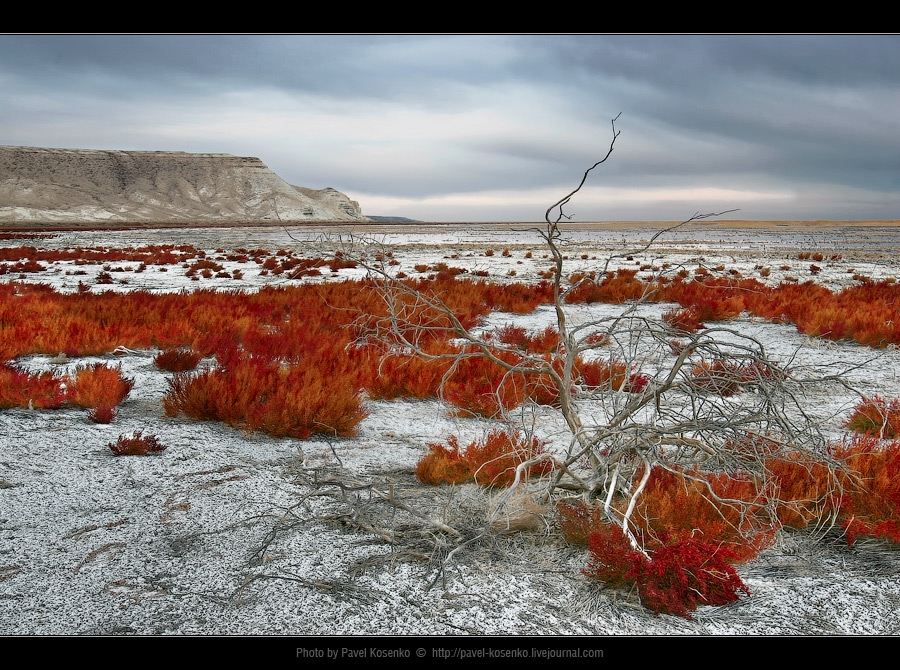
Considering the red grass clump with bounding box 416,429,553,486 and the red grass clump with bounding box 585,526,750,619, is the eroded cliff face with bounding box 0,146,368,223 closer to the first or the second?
the red grass clump with bounding box 416,429,553,486

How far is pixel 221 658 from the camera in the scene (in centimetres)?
220

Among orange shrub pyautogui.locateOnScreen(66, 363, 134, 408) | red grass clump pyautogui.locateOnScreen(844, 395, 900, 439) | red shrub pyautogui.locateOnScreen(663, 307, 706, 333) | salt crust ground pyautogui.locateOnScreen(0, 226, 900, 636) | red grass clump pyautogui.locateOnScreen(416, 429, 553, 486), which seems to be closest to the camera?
salt crust ground pyautogui.locateOnScreen(0, 226, 900, 636)

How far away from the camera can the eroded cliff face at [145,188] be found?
104688 millimetres

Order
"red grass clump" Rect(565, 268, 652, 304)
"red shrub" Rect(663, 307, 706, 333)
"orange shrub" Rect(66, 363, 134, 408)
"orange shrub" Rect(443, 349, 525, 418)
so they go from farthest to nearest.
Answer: "red grass clump" Rect(565, 268, 652, 304) → "red shrub" Rect(663, 307, 706, 333) → "orange shrub" Rect(443, 349, 525, 418) → "orange shrub" Rect(66, 363, 134, 408)

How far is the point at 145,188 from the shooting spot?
409 ft

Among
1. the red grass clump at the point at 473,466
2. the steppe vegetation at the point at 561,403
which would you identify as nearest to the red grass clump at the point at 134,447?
the steppe vegetation at the point at 561,403

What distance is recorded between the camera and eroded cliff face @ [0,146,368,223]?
105 meters

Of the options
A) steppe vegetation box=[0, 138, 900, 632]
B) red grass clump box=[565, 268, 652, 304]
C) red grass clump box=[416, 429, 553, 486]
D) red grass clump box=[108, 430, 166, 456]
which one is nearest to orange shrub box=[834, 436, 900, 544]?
steppe vegetation box=[0, 138, 900, 632]

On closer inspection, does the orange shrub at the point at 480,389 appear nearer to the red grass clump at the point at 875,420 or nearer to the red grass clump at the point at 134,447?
the red grass clump at the point at 134,447

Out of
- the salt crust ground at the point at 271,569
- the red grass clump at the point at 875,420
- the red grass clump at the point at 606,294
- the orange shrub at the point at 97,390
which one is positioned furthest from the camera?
the red grass clump at the point at 606,294

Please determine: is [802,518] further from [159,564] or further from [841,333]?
[841,333]

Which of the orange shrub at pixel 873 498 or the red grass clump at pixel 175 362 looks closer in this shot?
the orange shrub at pixel 873 498

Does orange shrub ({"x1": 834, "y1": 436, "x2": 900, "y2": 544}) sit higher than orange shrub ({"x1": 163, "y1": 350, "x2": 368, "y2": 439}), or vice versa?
orange shrub ({"x1": 834, "y1": 436, "x2": 900, "y2": 544})

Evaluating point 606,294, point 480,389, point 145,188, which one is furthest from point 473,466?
point 145,188
